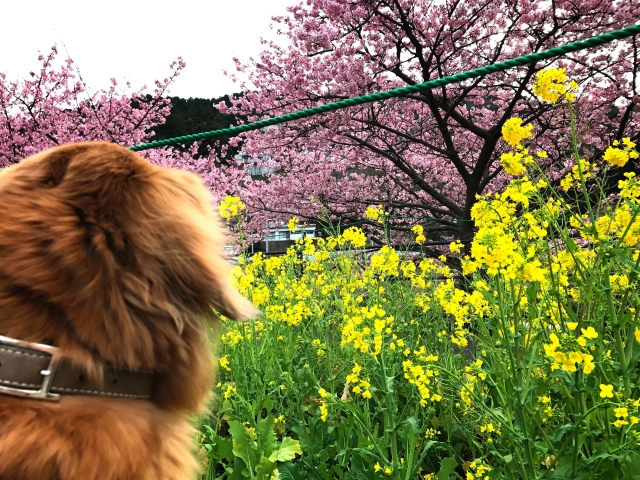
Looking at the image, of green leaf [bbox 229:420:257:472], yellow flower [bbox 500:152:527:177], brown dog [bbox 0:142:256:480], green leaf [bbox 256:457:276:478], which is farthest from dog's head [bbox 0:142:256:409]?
yellow flower [bbox 500:152:527:177]

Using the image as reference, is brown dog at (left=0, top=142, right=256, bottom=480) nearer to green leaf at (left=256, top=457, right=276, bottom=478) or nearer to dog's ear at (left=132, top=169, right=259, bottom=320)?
dog's ear at (left=132, top=169, right=259, bottom=320)

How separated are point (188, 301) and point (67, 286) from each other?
0.24m

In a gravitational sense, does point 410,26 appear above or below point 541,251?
above

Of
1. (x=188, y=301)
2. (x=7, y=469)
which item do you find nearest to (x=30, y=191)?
(x=188, y=301)

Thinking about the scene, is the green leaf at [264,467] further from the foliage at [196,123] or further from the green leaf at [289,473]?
the foliage at [196,123]

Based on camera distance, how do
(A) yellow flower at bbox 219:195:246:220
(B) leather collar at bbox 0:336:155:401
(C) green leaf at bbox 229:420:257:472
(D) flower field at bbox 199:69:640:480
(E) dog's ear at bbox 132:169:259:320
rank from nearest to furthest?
(B) leather collar at bbox 0:336:155:401, (E) dog's ear at bbox 132:169:259:320, (D) flower field at bbox 199:69:640:480, (C) green leaf at bbox 229:420:257:472, (A) yellow flower at bbox 219:195:246:220

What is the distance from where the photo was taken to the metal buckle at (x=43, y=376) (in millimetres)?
855

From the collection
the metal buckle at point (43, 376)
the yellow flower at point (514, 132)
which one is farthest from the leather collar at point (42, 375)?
the yellow flower at point (514, 132)

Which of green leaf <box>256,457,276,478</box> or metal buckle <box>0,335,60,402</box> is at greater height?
metal buckle <box>0,335,60,402</box>

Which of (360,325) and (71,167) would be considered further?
(360,325)

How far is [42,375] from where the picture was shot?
88cm

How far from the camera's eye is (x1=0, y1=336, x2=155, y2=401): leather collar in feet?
2.80

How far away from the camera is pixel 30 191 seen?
3.32 feet

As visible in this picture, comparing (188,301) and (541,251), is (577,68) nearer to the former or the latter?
(541,251)
